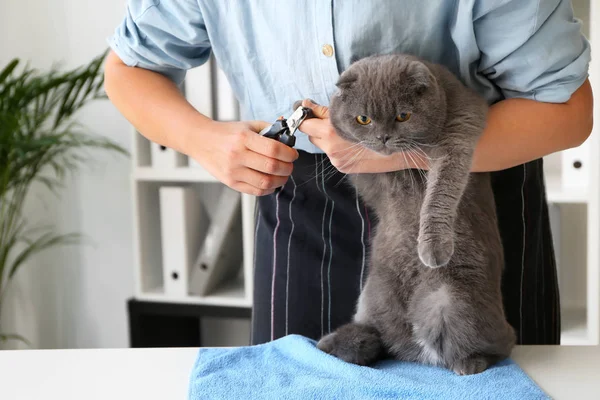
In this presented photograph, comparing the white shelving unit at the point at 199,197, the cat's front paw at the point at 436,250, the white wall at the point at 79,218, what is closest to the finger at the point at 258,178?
the cat's front paw at the point at 436,250

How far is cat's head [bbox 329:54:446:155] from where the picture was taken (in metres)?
0.95

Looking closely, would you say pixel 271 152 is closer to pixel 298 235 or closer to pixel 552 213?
pixel 298 235

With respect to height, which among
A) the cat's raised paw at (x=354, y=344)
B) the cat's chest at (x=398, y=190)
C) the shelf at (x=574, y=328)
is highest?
the cat's chest at (x=398, y=190)

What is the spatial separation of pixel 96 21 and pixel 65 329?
3.67 ft

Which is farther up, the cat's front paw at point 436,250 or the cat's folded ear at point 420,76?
the cat's folded ear at point 420,76

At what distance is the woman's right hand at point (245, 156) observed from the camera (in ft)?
3.27

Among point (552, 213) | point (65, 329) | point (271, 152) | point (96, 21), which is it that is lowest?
point (65, 329)

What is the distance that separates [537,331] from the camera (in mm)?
1235

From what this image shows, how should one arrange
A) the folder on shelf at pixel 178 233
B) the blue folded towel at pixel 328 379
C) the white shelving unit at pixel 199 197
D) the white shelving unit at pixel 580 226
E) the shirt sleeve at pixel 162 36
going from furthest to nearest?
the folder on shelf at pixel 178 233, the white shelving unit at pixel 199 197, the white shelving unit at pixel 580 226, the shirt sleeve at pixel 162 36, the blue folded towel at pixel 328 379

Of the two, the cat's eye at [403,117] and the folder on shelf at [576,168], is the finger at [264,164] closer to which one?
the cat's eye at [403,117]

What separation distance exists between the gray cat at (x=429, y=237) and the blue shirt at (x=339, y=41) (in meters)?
0.05

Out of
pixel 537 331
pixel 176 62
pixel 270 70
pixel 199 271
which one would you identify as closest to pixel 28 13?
pixel 199 271

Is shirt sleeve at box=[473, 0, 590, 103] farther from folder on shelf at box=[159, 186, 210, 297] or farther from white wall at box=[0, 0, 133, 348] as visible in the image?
white wall at box=[0, 0, 133, 348]

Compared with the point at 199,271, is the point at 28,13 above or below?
above
